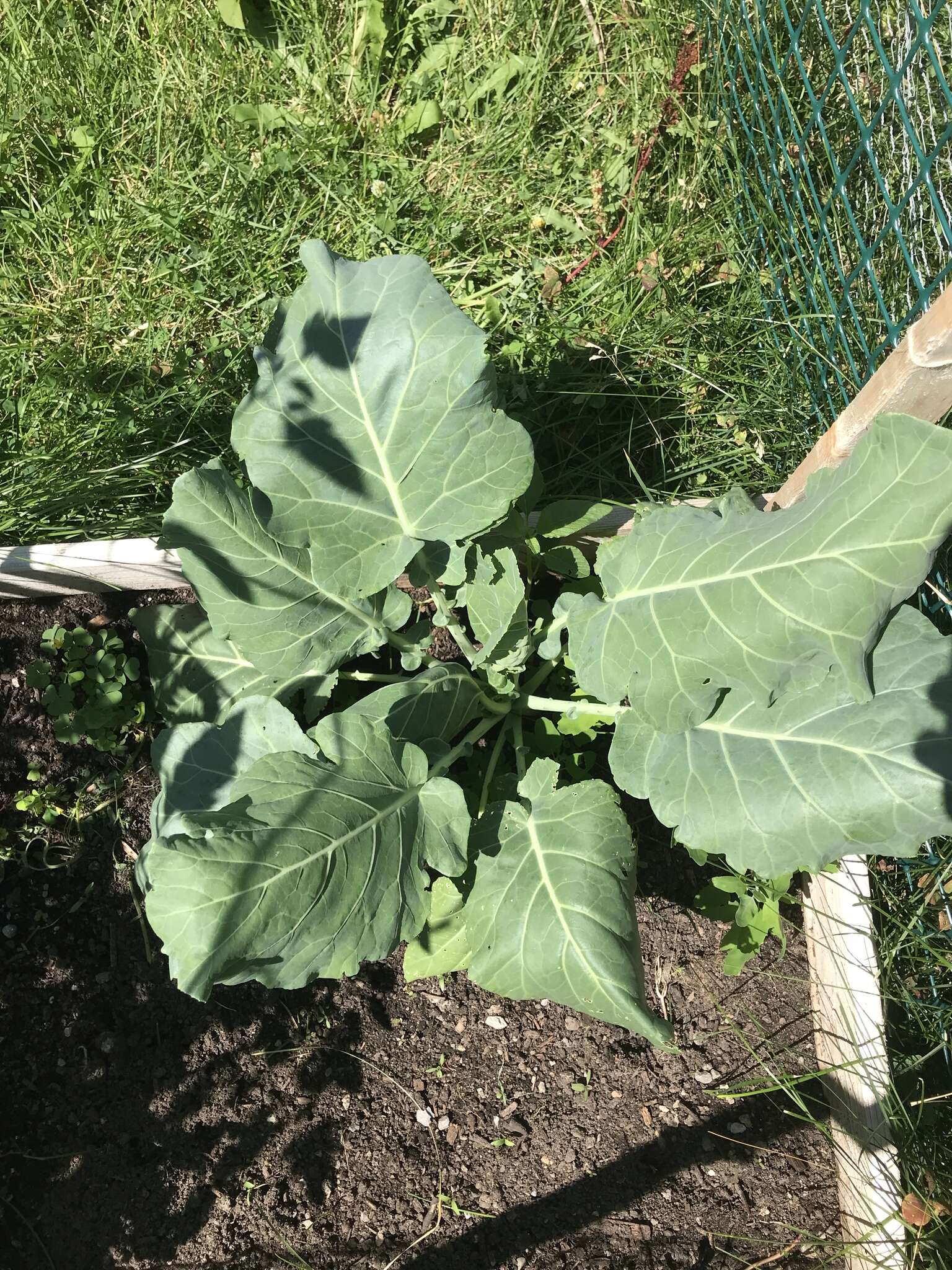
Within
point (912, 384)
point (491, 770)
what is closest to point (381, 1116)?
point (491, 770)

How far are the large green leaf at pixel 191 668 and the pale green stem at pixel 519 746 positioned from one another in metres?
0.49

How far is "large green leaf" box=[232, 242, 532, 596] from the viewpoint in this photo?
1.83 meters

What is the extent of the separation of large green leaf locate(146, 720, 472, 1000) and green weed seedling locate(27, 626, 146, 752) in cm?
98

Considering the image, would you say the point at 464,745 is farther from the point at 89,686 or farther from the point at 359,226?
the point at 359,226

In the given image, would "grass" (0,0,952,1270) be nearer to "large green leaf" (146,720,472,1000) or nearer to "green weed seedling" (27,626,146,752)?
"green weed seedling" (27,626,146,752)

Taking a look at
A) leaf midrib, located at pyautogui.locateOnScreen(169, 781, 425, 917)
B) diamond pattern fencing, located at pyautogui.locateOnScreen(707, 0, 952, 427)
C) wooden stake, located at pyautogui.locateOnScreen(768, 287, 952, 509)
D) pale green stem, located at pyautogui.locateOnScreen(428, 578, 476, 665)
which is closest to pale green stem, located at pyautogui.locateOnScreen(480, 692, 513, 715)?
pale green stem, located at pyautogui.locateOnScreen(428, 578, 476, 665)

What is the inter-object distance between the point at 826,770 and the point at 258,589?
48.1 inches

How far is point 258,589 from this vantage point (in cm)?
200

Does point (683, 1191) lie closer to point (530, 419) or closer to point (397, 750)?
point (397, 750)

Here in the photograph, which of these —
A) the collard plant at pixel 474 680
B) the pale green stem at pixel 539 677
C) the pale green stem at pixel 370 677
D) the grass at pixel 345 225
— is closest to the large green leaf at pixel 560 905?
the collard plant at pixel 474 680

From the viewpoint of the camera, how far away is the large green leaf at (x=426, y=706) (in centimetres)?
195

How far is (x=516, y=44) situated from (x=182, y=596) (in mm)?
2152

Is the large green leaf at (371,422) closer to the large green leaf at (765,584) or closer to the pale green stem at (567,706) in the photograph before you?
the large green leaf at (765,584)

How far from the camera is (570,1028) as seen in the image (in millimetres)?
2385
